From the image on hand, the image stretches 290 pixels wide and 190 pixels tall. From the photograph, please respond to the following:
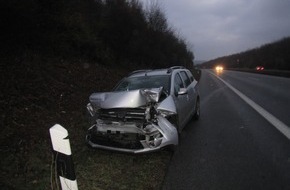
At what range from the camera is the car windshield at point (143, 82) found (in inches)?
297

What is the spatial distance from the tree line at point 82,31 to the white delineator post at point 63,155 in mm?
8038

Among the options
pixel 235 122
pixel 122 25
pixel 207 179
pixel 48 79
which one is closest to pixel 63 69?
pixel 48 79

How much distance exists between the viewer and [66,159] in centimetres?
371

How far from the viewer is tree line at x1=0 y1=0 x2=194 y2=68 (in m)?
11.5

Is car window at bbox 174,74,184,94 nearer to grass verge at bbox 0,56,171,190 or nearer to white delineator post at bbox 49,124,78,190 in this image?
grass verge at bbox 0,56,171,190

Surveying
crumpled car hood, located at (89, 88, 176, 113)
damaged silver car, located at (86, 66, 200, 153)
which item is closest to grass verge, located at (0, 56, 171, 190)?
damaged silver car, located at (86, 66, 200, 153)

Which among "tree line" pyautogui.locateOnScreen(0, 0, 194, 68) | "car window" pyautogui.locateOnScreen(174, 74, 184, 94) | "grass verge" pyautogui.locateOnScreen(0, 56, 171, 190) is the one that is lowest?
"grass verge" pyautogui.locateOnScreen(0, 56, 171, 190)

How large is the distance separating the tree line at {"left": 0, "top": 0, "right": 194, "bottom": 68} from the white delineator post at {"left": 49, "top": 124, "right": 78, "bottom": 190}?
8.04m

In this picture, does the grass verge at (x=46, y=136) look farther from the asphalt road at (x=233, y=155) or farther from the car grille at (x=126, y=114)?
the car grille at (x=126, y=114)

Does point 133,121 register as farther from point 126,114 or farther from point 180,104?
point 180,104

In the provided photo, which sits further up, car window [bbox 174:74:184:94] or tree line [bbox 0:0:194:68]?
tree line [bbox 0:0:194:68]

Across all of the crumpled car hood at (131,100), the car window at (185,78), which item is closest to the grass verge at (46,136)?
the crumpled car hood at (131,100)

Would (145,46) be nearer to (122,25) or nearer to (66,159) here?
(122,25)

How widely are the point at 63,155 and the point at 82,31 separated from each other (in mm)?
13475
